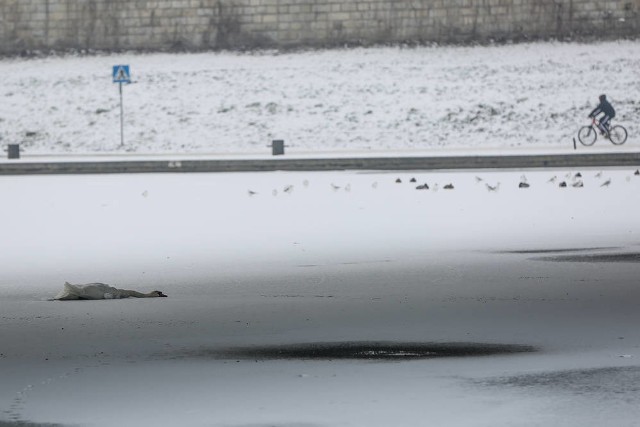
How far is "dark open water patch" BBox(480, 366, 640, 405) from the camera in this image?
5.66 meters

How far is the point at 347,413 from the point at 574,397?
2.91ft

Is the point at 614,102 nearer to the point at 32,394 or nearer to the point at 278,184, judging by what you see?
the point at 278,184

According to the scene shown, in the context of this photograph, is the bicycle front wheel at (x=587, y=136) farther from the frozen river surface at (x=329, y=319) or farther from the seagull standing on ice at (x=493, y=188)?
the frozen river surface at (x=329, y=319)

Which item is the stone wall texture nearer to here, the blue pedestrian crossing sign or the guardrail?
the blue pedestrian crossing sign

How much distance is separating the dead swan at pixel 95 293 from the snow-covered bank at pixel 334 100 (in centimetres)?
2422

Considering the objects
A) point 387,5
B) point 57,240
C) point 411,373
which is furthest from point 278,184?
point 387,5

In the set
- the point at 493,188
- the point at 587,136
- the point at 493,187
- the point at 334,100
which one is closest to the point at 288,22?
the point at 334,100

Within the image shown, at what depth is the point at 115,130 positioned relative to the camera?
123 ft

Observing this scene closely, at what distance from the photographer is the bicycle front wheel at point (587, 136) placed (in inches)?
1247

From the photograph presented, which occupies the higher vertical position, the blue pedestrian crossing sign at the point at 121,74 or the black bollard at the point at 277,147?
the blue pedestrian crossing sign at the point at 121,74

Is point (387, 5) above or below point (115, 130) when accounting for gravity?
above

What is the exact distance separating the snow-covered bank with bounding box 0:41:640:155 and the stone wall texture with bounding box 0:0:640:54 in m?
1.51

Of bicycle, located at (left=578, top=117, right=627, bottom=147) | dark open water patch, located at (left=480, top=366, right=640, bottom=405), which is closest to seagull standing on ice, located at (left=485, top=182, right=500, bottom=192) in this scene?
dark open water patch, located at (left=480, top=366, right=640, bottom=405)

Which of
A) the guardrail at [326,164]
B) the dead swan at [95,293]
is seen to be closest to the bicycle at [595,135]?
the guardrail at [326,164]
